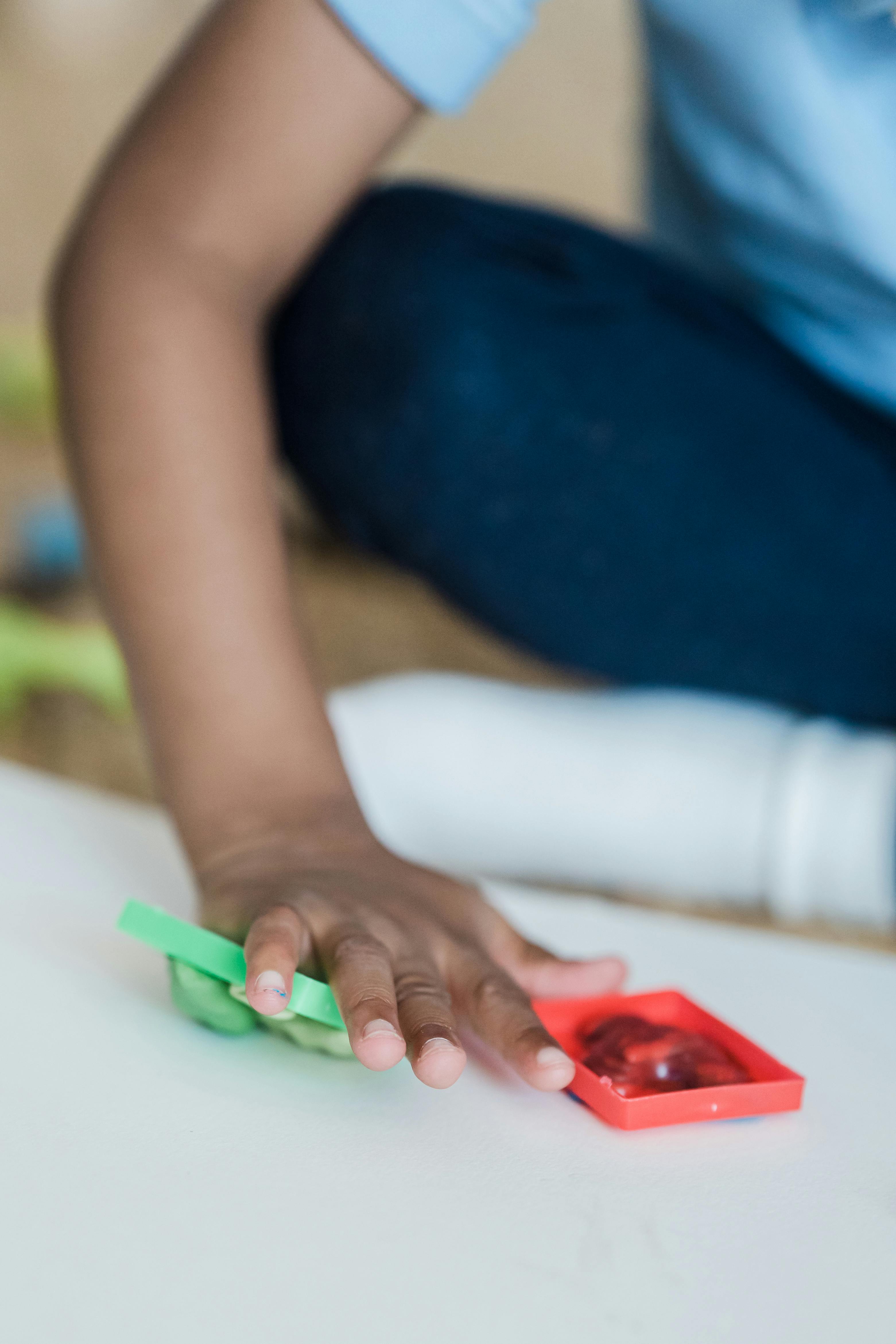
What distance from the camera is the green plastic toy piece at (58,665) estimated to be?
0.91 meters

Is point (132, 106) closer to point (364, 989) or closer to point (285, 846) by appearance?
point (285, 846)

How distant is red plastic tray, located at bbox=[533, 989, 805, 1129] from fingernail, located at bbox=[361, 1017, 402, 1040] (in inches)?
2.8

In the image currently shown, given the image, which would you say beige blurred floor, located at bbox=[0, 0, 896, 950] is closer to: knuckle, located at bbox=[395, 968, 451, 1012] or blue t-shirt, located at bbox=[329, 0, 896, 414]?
blue t-shirt, located at bbox=[329, 0, 896, 414]

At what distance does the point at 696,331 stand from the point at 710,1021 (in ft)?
1.40

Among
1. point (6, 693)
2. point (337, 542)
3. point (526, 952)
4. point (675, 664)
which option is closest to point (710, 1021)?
point (526, 952)

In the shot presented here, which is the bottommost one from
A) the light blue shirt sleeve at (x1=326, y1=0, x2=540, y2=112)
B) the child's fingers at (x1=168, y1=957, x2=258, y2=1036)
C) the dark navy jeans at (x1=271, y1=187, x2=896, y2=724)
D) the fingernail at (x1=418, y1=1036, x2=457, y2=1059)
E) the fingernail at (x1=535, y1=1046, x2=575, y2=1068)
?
the child's fingers at (x1=168, y1=957, x2=258, y2=1036)

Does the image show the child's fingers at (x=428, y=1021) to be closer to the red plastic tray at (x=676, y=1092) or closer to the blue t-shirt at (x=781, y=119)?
the red plastic tray at (x=676, y=1092)

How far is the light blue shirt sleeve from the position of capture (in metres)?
0.50

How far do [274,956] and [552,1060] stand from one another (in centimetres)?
9

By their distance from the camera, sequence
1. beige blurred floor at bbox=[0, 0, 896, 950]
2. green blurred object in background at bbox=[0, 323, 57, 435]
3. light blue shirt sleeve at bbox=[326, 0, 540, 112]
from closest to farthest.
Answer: light blue shirt sleeve at bbox=[326, 0, 540, 112]
green blurred object in background at bbox=[0, 323, 57, 435]
beige blurred floor at bbox=[0, 0, 896, 950]

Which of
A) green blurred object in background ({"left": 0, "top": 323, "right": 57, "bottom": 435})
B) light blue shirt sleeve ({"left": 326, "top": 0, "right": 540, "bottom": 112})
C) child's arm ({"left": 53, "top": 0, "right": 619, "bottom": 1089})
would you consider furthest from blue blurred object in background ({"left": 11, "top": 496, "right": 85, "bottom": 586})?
light blue shirt sleeve ({"left": 326, "top": 0, "right": 540, "bottom": 112})

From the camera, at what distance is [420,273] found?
0.69m

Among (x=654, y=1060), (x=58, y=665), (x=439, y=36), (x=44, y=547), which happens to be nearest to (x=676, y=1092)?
(x=654, y=1060)

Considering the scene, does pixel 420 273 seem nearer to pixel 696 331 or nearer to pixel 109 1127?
pixel 696 331
